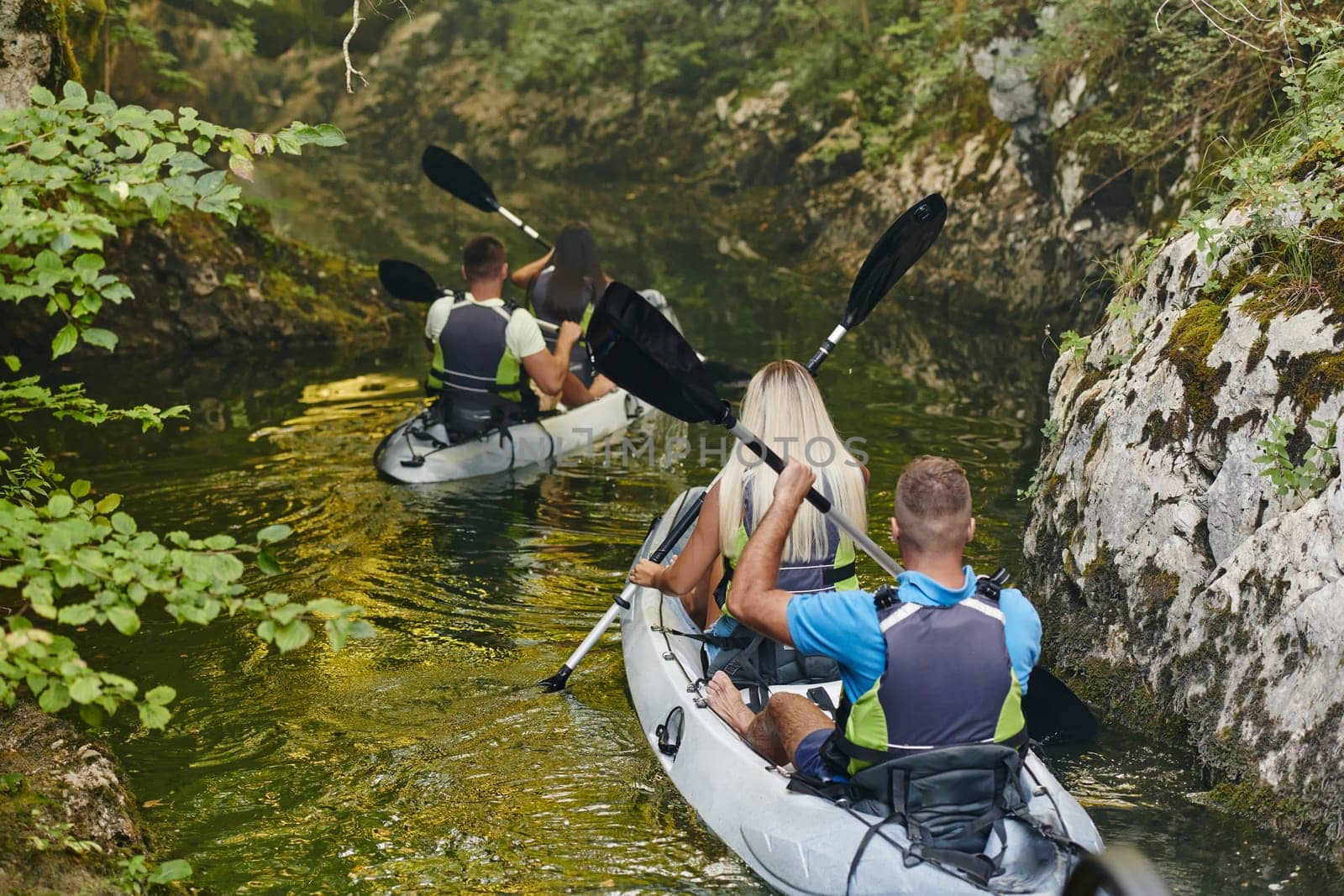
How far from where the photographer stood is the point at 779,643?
4.60m

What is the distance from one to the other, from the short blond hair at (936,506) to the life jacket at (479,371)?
5087 millimetres

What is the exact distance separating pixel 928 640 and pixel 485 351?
527 cm

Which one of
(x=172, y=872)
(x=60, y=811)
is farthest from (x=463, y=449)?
(x=172, y=872)

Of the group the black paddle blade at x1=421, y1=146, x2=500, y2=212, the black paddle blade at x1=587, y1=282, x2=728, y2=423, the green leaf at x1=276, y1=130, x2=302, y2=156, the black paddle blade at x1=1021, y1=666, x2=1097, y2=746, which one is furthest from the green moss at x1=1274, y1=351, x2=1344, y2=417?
the black paddle blade at x1=421, y1=146, x2=500, y2=212

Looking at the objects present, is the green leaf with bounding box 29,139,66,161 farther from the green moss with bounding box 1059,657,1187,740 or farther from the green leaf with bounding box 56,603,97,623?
the green moss with bounding box 1059,657,1187,740

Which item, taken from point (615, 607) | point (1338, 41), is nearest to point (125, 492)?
point (615, 607)

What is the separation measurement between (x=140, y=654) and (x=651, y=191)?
16.7 meters

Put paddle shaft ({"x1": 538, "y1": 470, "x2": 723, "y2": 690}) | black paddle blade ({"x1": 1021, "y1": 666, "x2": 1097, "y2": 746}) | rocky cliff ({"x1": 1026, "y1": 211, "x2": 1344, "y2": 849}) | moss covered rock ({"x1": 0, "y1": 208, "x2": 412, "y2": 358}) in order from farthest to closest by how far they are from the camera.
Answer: moss covered rock ({"x1": 0, "y1": 208, "x2": 412, "y2": 358}) < paddle shaft ({"x1": 538, "y1": 470, "x2": 723, "y2": 690}) < black paddle blade ({"x1": 1021, "y1": 666, "x2": 1097, "y2": 746}) < rocky cliff ({"x1": 1026, "y1": 211, "x2": 1344, "y2": 849})

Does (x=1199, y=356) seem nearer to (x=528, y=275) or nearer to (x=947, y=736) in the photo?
(x=947, y=736)

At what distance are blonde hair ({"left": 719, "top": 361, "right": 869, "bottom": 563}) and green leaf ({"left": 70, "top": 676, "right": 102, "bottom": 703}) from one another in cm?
216

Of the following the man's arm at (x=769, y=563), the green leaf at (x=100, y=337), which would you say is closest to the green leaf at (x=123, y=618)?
the green leaf at (x=100, y=337)

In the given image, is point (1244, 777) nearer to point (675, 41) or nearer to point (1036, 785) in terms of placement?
point (1036, 785)

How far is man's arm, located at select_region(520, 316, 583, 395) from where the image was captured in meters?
8.20

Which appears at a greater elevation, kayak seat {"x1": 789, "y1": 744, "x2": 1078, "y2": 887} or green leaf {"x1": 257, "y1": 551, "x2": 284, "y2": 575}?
green leaf {"x1": 257, "y1": 551, "x2": 284, "y2": 575}
